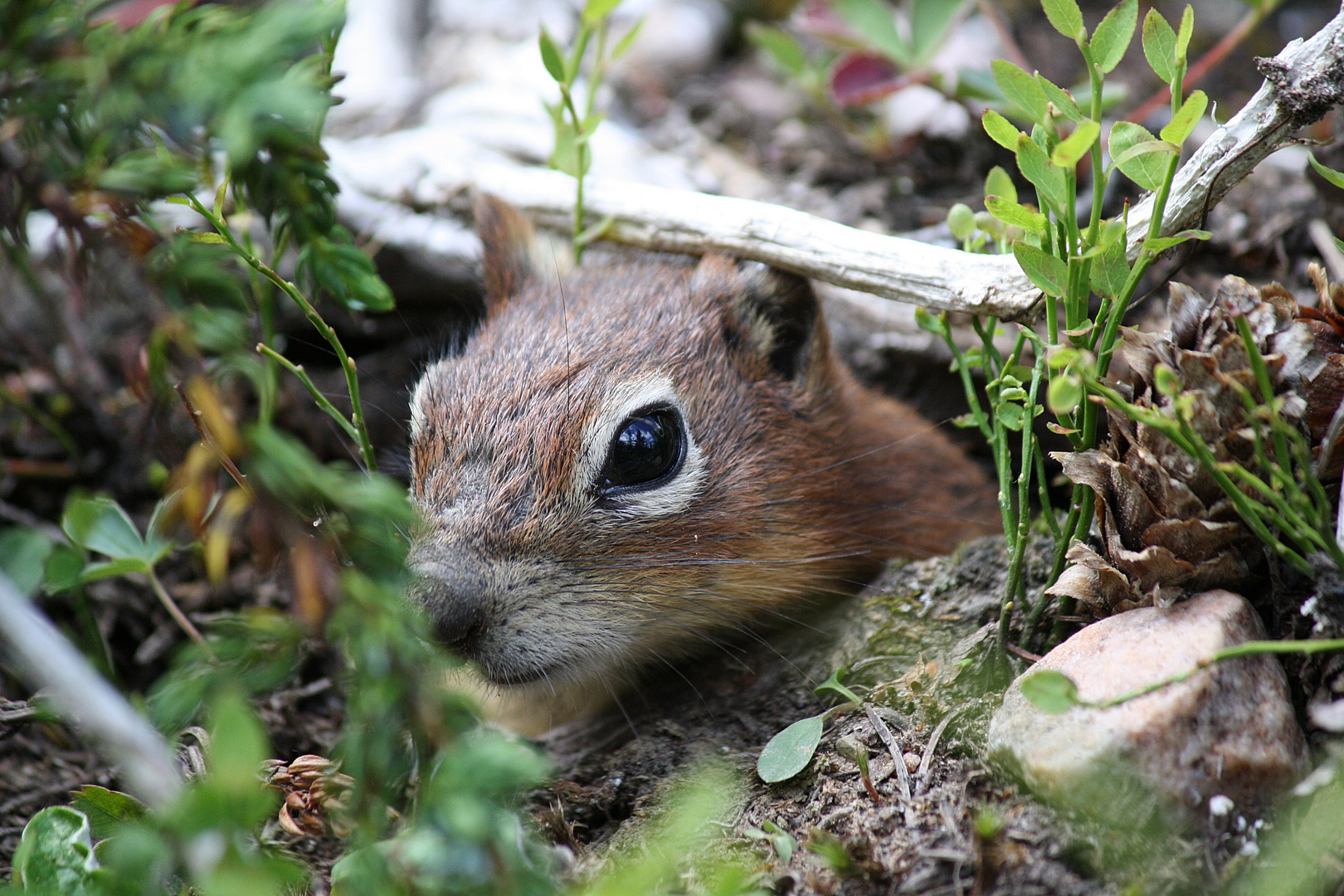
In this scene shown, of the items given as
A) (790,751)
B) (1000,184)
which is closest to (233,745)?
(790,751)

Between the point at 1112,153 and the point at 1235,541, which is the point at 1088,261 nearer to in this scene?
the point at 1112,153

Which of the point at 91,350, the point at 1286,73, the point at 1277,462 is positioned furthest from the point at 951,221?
the point at 91,350

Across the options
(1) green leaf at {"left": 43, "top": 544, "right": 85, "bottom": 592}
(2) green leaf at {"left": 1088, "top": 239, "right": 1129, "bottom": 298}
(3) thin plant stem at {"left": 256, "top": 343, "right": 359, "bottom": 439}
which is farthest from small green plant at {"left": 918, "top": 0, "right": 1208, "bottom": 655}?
(1) green leaf at {"left": 43, "top": 544, "right": 85, "bottom": 592}

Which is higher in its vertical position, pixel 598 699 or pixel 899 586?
pixel 899 586

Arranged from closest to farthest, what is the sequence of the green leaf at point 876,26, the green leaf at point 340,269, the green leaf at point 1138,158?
the green leaf at point 1138,158 < the green leaf at point 340,269 < the green leaf at point 876,26

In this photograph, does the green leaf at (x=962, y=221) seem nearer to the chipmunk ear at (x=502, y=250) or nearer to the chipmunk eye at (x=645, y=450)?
the chipmunk eye at (x=645, y=450)

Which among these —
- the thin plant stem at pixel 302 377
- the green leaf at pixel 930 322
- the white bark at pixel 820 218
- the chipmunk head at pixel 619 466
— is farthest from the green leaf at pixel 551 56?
the green leaf at pixel 930 322

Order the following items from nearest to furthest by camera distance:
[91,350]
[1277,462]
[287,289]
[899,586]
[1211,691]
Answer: [1211,691] < [1277,462] < [287,289] < [899,586] < [91,350]
